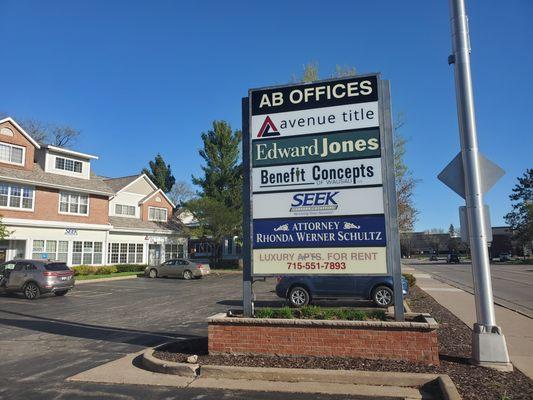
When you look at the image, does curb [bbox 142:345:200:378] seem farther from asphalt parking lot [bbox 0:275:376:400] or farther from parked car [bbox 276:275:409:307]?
parked car [bbox 276:275:409:307]

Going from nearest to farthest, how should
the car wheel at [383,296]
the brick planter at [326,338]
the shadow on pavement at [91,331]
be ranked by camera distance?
1. the brick planter at [326,338]
2. the shadow on pavement at [91,331]
3. the car wheel at [383,296]

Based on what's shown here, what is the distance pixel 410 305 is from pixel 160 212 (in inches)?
1305

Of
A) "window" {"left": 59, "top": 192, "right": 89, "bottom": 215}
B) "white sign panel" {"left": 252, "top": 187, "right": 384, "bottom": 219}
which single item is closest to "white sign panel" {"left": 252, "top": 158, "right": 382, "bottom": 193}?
"white sign panel" {"left": 252, "top": 187, "right": 384, "bottom": 219}

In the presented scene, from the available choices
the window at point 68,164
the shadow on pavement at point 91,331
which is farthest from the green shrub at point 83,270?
the shadow on pavement at point 91,331

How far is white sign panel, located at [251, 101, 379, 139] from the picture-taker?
305 inches

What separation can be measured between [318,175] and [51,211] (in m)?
27.0

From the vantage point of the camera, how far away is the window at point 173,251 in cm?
4199

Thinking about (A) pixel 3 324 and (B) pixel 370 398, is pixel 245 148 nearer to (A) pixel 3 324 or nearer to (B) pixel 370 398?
(B) pixel 370 398

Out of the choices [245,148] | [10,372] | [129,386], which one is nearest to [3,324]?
[10,372]

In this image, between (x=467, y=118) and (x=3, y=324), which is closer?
(x=467, y=118)

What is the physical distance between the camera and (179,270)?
32.1 metres

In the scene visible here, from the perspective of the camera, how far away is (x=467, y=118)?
7.38 m

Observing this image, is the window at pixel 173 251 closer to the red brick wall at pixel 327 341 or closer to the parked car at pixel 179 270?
the parked car at pixel 179 270

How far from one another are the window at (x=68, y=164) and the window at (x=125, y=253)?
659cm
